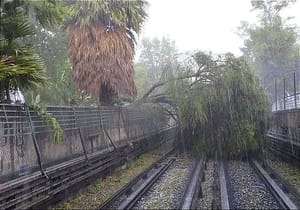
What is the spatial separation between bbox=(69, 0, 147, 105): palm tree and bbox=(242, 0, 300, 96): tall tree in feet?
70.3

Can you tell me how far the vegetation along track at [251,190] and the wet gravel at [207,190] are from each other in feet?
0.84

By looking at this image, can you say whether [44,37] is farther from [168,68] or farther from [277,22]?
[277,22]

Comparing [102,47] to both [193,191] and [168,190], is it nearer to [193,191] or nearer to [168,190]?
[168,190]

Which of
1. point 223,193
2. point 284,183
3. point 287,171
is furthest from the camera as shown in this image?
point 287,171

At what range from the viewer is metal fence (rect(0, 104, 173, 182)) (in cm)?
762

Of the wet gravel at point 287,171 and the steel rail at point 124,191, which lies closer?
the steel rail at point 124,191

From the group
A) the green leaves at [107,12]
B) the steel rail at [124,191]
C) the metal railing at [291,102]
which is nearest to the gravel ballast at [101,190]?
the steel rail at [124,191]

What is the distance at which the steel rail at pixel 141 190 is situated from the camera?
7.77 meters

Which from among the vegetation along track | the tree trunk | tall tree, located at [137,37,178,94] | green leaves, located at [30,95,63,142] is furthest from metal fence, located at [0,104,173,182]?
tall tree, located at [137,37,178,94]

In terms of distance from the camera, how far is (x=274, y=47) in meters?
35.9

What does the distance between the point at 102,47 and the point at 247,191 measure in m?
8.37

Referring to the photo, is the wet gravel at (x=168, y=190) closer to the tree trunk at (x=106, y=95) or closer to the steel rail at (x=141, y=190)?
the steel rail at (x=141, y=190)

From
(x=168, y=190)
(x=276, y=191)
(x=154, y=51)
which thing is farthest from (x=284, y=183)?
(x=154, y=51)

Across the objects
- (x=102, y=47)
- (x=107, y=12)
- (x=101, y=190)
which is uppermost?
(x=107, y=12)
